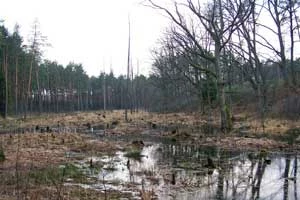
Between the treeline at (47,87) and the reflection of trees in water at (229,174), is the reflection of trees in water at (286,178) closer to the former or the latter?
the reflection of trees in water at (229,174)

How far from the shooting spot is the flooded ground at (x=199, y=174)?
10648 mm

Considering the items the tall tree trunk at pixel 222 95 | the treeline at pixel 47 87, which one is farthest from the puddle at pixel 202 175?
the treeline at pixel 47 87

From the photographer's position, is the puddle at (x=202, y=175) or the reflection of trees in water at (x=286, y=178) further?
the puddle at (x=202, y=175)

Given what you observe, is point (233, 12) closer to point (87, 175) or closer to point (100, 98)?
point (87, 175)

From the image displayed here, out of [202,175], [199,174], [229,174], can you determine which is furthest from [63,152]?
[229,174]

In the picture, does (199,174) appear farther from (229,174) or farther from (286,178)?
(286,178)

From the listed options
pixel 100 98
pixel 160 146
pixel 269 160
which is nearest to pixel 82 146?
pixel 160 146

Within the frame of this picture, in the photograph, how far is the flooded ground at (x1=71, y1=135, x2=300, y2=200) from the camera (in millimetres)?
10648

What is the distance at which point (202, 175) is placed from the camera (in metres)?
13.3

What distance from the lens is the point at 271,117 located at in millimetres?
34781

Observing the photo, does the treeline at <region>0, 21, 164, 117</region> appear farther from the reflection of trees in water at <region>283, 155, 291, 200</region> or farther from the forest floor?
the reflection of trees in water at <region>283, 155, 291, 200</region>

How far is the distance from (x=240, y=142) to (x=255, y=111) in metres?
21.2

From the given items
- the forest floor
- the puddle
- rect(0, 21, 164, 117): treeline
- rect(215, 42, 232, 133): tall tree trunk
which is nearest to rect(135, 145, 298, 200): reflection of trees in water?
the puddle

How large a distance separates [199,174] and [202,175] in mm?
216
